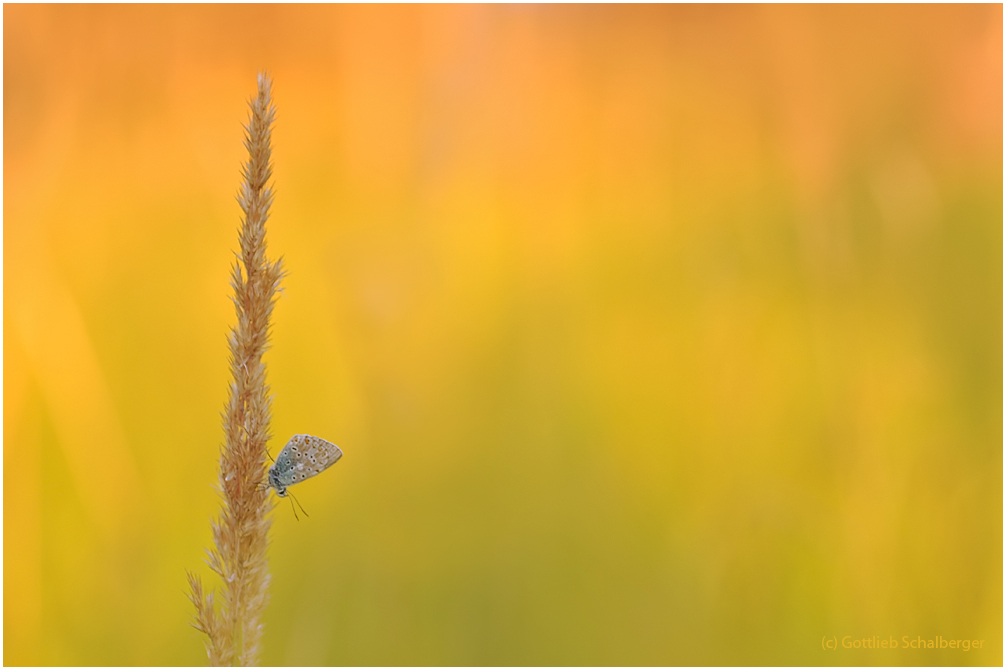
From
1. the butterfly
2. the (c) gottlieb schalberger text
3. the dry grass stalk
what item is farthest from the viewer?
the (c) gottlieb schalberger text

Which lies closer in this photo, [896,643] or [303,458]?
[303,458]

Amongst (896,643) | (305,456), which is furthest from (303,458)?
(896,643)

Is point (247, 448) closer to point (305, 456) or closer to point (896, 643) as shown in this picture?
point (305, 456)

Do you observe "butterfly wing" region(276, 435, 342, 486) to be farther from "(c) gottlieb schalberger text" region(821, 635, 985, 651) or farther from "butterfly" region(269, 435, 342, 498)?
"(c) gottlieb schalberger text" region(821, 635, 985, 651)

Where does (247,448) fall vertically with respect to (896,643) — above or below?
above

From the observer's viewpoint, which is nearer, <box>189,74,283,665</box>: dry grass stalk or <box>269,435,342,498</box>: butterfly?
<box>189,74,283,665</box>: dry grass stalk

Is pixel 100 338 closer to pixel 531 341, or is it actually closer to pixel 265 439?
pixel 265 439

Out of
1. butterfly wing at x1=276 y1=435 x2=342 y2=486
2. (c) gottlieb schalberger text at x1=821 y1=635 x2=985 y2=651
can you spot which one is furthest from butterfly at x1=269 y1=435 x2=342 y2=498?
(c) gottlieb schalberger text at x1=821 y1=635 x2=985 y2=651
